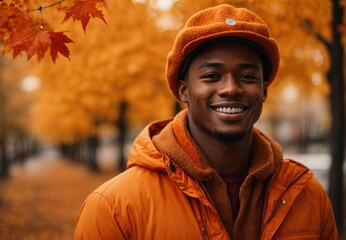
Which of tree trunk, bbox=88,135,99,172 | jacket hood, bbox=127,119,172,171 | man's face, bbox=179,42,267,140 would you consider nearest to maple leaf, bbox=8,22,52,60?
jacket hood, bbox=127,119,172,171

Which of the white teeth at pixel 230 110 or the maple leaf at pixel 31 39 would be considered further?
the maple leaf at pixel 31 39

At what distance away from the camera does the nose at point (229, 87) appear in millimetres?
2260

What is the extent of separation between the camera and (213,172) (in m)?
2.30

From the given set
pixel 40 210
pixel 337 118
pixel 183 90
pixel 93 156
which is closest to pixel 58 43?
pixel 183 90

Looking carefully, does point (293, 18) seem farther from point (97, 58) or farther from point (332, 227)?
point (332, 227)

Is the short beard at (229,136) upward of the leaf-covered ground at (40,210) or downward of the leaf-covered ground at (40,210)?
upward

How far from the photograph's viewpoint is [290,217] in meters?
2.36

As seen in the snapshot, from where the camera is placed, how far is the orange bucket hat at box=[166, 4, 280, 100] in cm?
223

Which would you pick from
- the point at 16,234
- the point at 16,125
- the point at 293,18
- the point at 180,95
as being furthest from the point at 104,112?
the point at 180,95

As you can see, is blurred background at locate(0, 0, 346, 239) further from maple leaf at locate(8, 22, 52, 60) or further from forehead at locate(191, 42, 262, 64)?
forehead at locate(191, 42, 262, 64)

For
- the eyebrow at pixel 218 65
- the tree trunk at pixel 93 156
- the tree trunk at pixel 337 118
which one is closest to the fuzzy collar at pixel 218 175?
the eyebrow at pixel 218 65

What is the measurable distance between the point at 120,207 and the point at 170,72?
0.82m

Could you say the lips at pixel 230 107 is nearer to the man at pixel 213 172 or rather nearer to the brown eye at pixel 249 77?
the man at pixel 213 172

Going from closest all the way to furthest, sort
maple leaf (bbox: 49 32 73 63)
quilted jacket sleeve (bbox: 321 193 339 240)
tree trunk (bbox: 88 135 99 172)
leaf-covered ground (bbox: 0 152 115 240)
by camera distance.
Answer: quilted jacket sleeve (bbox: 321 193 339 240), maple leaf (bbox: 49 32 73 63), leaf-covered ground (bbox: 0 152 115 240), tree trunk (bbox: 88 135 99 172)
